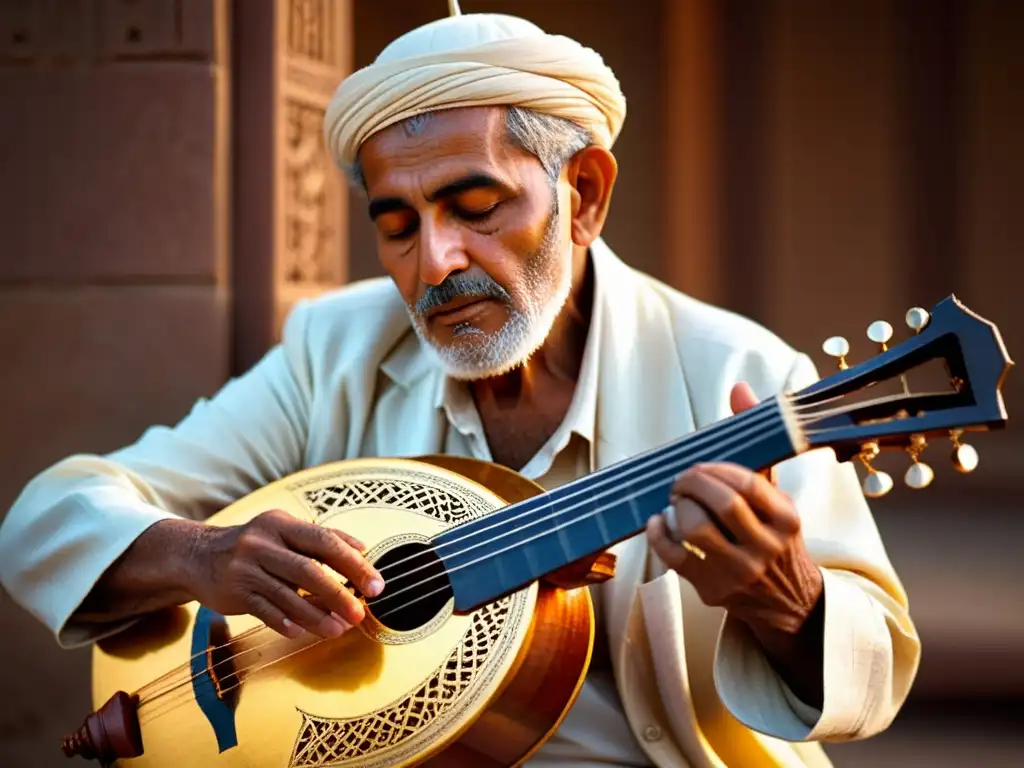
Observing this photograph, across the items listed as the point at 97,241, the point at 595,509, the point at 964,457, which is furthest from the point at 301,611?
the point at 97,241

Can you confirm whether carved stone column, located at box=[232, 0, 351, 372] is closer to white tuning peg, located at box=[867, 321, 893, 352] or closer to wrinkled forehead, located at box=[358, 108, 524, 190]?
wrinkled forehead, located at box=[358, 108, 524, 190]

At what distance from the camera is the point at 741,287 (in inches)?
217

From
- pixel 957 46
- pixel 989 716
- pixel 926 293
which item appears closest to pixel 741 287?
pixel 926 293

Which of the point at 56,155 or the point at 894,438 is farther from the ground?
the point at 56,155

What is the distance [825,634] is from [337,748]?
77 centimetres

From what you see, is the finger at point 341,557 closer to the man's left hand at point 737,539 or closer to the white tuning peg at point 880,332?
the man's left hand at point 737,539

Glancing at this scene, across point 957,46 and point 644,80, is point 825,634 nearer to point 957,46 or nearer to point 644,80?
point 644,80

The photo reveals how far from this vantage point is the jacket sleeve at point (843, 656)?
1.97 metres

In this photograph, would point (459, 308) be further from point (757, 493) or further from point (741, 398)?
point (757, 493)

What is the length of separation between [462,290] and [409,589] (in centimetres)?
55

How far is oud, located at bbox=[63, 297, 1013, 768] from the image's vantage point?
1744 millimetres

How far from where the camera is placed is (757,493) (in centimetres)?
169

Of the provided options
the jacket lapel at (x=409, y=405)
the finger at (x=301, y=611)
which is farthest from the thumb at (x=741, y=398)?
the jacket lapel at (x=409, y=405)

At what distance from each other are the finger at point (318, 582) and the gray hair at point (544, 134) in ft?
2.59
